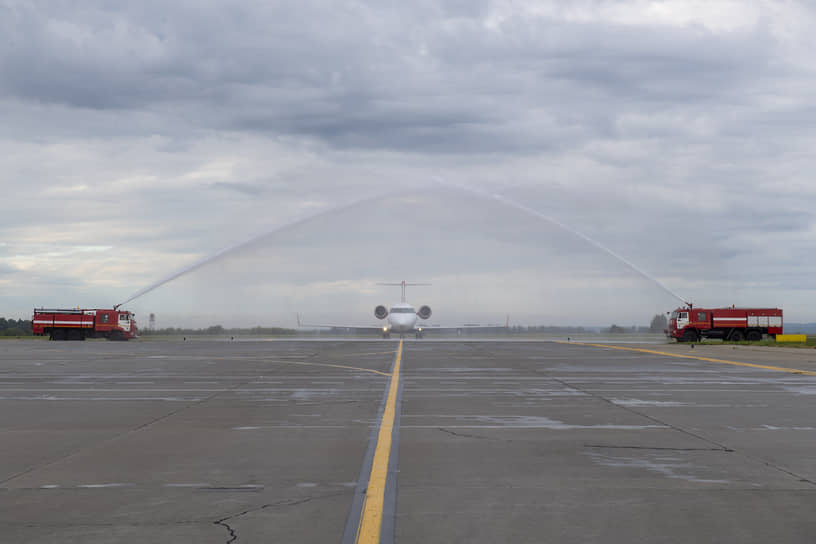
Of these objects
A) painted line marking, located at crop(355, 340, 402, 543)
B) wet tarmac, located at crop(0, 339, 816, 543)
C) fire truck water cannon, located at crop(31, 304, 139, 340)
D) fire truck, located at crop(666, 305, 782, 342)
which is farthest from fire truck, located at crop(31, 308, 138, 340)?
painted line marking, located at crop(355, 340, 402, 543)

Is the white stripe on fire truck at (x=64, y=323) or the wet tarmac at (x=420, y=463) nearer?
the wet tarmac at (x=420, y=463)

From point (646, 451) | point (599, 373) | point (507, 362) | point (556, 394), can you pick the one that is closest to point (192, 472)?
point (646, 451)

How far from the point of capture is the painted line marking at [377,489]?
6.63 metres

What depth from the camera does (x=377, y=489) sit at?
8367mm

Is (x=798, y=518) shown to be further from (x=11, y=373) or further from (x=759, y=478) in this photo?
(x=11, y=373)

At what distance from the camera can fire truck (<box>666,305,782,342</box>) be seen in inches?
2650

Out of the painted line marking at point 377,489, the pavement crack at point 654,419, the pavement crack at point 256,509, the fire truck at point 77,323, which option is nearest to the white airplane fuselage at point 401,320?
the fire truck at point 77,323

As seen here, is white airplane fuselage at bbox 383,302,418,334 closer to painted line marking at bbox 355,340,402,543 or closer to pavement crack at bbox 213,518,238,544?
painted line marking at bbox 355,340,402,543

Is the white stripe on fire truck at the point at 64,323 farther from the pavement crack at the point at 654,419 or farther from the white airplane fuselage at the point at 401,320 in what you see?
the pavement crack at the point at 654,419

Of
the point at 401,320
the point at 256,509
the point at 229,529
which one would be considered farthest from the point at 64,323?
the point at 229,529

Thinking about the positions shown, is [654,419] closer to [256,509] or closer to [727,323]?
[256,509]

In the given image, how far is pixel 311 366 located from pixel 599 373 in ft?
36.2

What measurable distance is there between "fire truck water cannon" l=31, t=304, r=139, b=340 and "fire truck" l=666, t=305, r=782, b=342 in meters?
50.5

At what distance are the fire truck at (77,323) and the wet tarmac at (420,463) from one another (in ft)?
179
